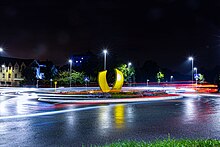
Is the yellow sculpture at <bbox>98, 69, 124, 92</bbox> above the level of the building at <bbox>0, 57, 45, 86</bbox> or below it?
below

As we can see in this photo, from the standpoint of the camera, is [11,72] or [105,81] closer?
[105,81]

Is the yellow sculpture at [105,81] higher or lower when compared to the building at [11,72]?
lower

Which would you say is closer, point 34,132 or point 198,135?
point 198,135

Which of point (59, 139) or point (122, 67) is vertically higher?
point (122, 67)

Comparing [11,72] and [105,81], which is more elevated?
[11,72]

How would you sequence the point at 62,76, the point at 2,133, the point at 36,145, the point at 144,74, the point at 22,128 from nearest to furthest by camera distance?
→ the point at 36,145
the point at 2,133
the point at 22,128
the point at 62,76
the point at 144,74

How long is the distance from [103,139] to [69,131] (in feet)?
6.53

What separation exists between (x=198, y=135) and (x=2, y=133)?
278 inches

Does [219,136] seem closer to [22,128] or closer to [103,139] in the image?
[103,139]

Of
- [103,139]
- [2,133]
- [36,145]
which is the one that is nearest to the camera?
[36,145]

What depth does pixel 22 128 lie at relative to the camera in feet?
36.4

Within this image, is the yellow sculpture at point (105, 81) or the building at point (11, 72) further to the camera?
the building at point (11, 72)

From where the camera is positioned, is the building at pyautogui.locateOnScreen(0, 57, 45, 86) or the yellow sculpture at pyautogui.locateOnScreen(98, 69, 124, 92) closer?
the yellow sculpture at pyautogui.locateOnScreen(98, 69, 124, 92)

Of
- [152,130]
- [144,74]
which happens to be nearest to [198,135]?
[152,130]
